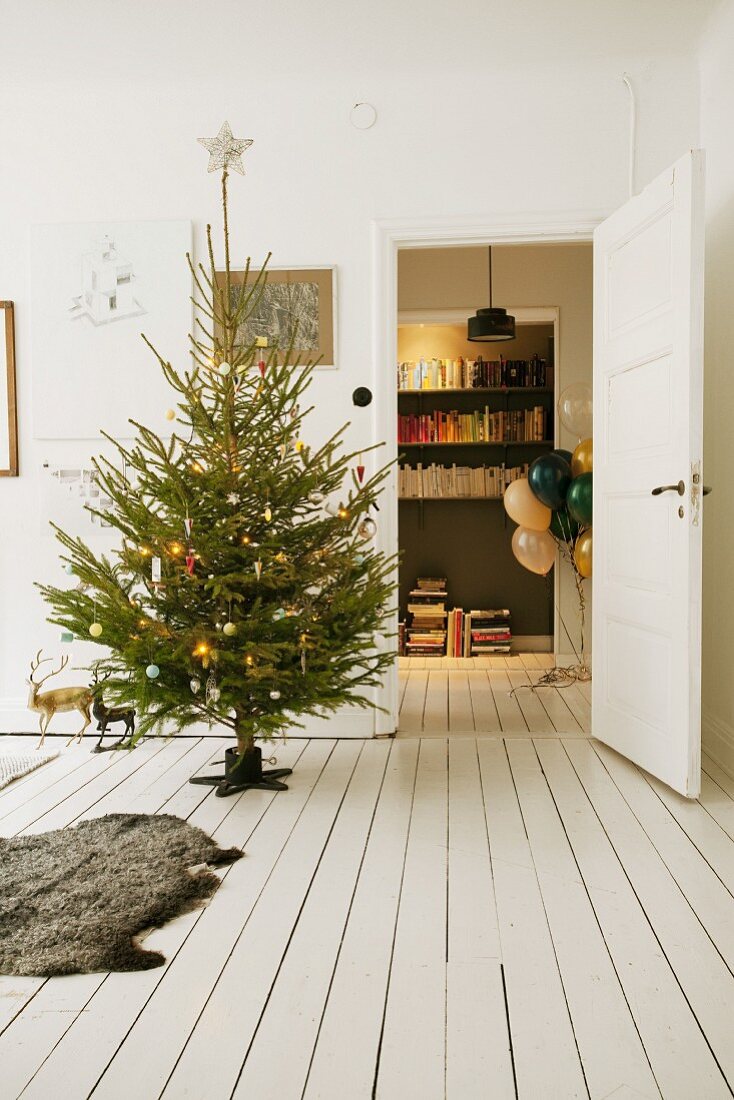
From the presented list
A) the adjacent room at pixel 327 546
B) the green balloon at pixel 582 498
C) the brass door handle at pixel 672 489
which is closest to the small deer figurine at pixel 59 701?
the adjacent room at pixel 327 546

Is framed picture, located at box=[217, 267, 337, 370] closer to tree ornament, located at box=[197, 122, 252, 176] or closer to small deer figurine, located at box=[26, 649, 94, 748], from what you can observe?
tree ornament, located at box=[197, 122, 252, 176]

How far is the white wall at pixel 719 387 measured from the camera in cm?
366

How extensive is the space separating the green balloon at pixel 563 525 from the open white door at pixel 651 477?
4.82 feet

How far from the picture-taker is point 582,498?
4969mm

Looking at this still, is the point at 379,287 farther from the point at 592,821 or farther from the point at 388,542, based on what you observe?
the point at 592,821

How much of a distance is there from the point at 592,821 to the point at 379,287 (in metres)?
2.37

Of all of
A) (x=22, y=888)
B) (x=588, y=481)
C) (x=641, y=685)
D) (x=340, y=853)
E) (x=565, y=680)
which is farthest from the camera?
(x=565, y=680)

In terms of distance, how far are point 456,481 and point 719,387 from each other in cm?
341

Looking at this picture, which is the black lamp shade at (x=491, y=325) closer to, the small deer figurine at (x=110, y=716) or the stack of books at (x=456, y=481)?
the stack of books at (x=456, y=481)

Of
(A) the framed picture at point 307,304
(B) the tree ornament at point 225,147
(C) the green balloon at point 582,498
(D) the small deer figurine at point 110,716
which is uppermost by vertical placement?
(B) the tree ornament at point 225,147

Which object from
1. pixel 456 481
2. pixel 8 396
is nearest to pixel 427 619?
pixel 456 481

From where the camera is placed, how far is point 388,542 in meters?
4.20

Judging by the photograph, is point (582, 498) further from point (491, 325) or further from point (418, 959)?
point (418, 959)

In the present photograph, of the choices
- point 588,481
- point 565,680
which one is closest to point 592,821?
point 588,481
